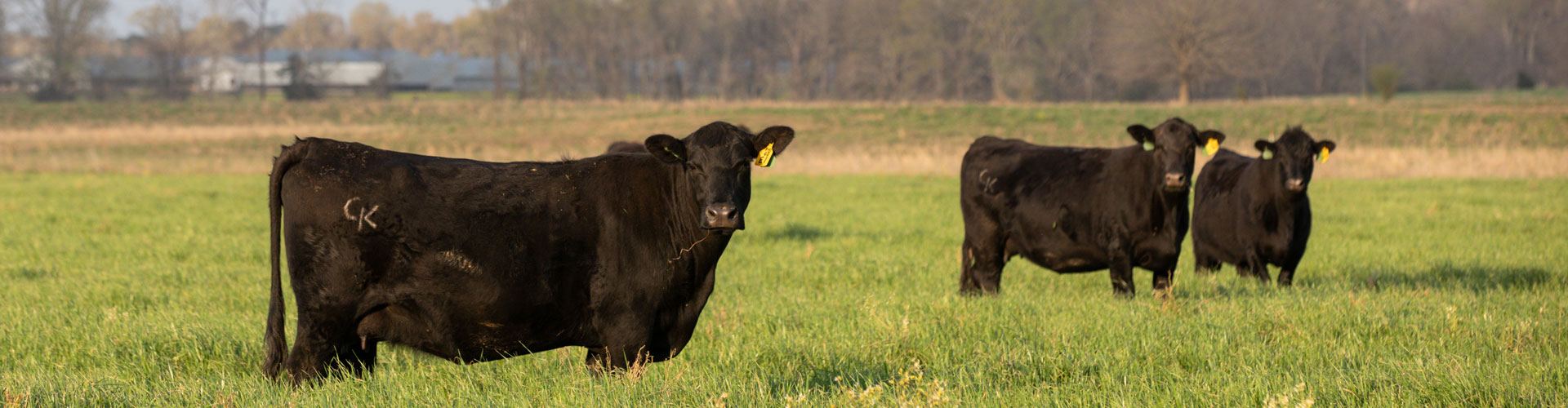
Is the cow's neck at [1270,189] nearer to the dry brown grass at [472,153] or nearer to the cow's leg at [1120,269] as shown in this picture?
the cow's leg at [1120,269]

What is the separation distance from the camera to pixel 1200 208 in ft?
39.0

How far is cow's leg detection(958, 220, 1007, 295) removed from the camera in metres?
9.92

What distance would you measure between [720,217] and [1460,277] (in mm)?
8793

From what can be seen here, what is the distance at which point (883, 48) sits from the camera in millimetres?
91938

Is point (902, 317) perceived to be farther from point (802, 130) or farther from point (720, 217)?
point (802, 130)

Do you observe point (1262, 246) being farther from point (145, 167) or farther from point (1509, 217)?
point (145, 167)

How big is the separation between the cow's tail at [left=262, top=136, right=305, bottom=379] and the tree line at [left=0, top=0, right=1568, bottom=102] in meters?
76.7

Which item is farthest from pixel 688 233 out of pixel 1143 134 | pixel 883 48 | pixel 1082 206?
pixel 883 48

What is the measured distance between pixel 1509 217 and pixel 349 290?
16.8 meters

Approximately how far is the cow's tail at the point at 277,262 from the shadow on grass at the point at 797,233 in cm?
948

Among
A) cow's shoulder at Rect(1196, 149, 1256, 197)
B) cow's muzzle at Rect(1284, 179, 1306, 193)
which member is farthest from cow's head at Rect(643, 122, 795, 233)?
cow's shoulder at Rect(1196, 149, 1256, 197)

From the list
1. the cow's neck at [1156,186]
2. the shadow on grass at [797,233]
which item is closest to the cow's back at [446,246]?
the cow's neck at [1156,186]

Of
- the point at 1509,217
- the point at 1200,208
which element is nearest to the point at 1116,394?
the point at 1200,208

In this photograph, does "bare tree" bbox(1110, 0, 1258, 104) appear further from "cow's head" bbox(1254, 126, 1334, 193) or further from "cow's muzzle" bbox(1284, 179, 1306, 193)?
"cow's muzzle" bbox(1284, 179, 1306, 193)
